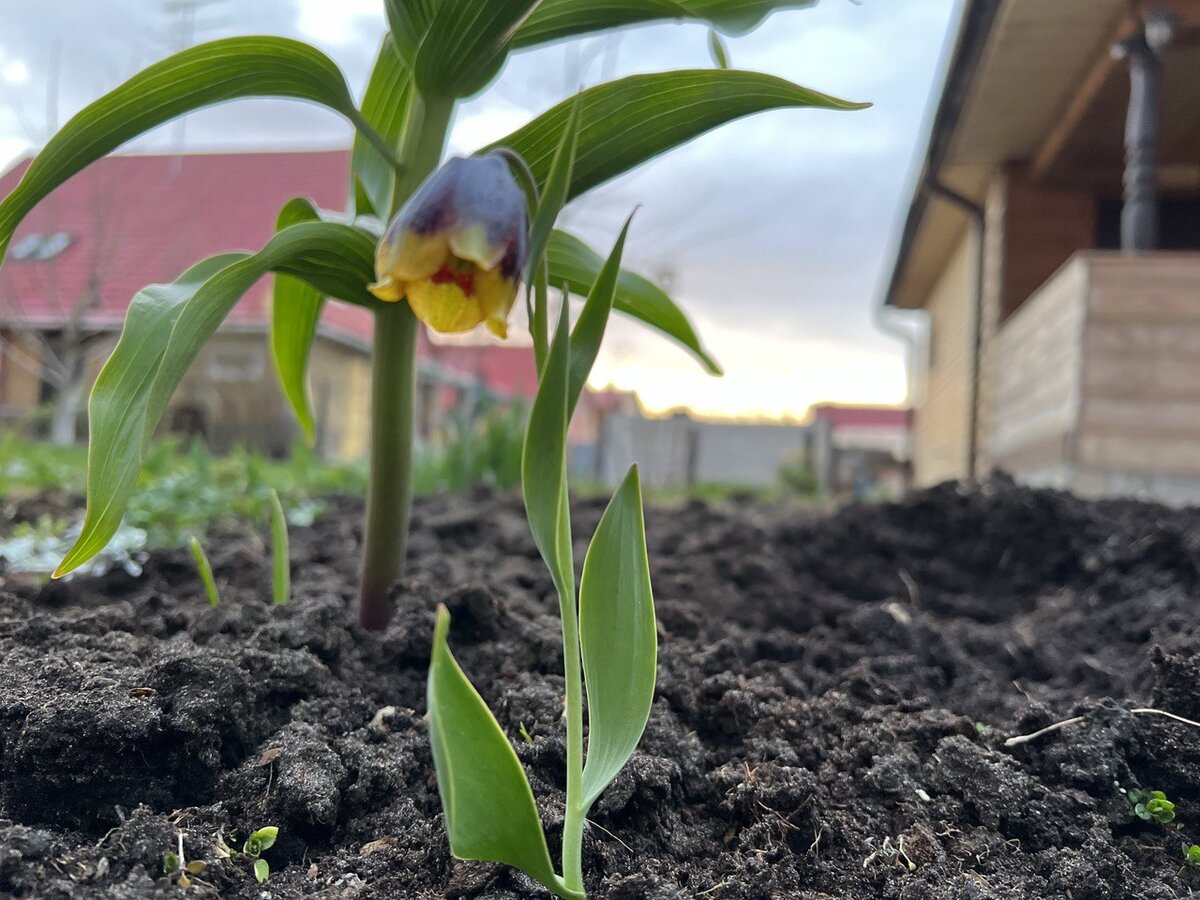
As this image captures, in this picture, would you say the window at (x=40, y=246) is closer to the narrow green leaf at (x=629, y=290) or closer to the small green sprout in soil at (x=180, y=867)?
the narrow green leaf at (x=629, y=290)

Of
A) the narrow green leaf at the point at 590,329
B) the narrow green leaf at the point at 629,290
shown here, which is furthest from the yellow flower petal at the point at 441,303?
the narrow green leaf at the point at 629,290

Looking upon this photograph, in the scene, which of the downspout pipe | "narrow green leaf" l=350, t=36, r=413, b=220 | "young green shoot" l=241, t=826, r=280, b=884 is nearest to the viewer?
"young green shoot" l=241, t=826, r=280, b=884

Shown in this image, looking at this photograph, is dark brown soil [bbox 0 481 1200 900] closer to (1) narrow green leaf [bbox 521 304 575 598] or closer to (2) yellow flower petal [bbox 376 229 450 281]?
(1) narrow green leaf [bbox 521 304 575 598]

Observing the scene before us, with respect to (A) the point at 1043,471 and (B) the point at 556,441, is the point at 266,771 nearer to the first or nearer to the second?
(B) the point at 556,441

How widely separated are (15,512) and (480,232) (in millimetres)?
2755

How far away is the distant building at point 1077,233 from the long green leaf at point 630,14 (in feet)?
11.3

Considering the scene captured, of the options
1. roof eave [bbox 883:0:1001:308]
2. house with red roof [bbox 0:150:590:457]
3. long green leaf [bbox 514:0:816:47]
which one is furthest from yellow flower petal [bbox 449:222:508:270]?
house with red roof [bbox 0:150:590:457]

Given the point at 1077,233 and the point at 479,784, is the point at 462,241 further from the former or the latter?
the point at 1077,233

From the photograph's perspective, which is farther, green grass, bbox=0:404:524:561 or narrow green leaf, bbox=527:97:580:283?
green grass, bbox=0:404:524:561

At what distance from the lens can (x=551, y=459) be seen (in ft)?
2.64

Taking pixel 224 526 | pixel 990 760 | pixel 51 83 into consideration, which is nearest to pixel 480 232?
pixel 990 760

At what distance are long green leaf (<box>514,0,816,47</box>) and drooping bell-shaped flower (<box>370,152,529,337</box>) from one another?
63 cm

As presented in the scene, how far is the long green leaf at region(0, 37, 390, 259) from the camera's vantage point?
3.81ft

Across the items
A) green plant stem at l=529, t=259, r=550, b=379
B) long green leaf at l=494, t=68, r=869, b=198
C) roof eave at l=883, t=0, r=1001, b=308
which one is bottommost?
green plant stem at l=529, t=259, r=550, b=379
